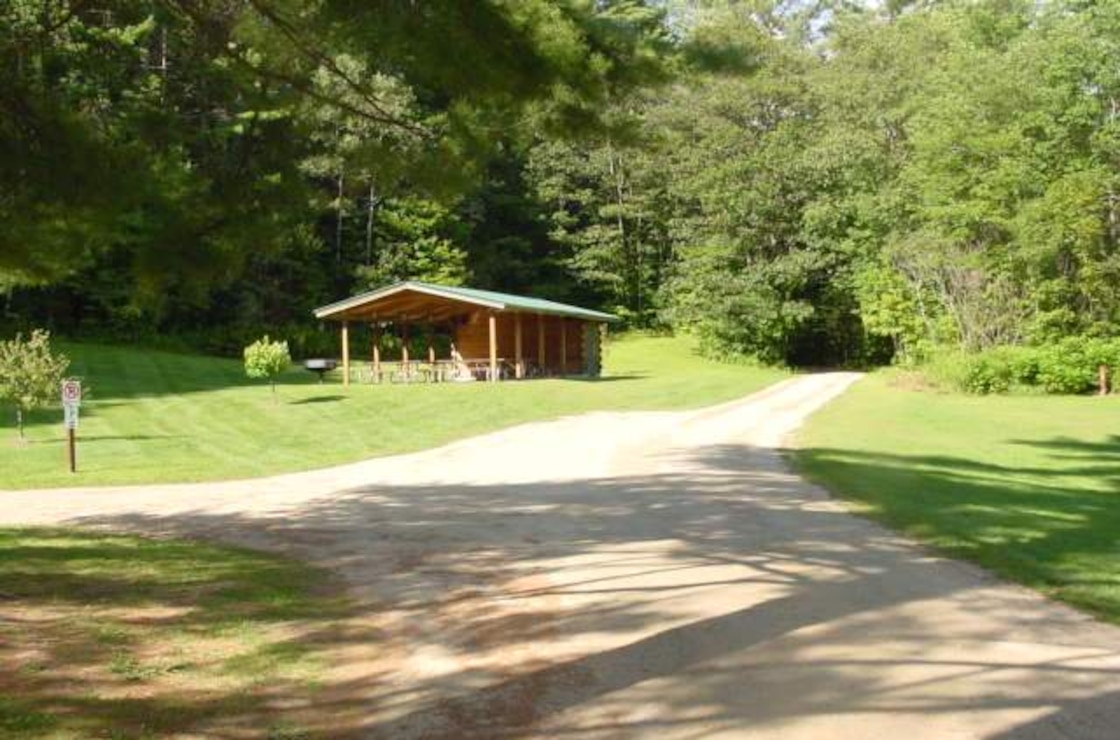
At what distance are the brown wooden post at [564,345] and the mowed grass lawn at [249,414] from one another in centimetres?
287

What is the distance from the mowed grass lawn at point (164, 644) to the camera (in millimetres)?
4309

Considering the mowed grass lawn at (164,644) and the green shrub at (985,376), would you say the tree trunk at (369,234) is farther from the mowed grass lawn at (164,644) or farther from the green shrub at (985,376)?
the mowed grass lawn at (164,644)

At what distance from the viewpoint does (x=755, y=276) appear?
145 ft

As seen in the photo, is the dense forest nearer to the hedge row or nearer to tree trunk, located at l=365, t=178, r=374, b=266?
tree trunk, located at l=365, t=178, r=374, b=266

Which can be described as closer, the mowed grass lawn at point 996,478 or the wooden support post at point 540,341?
the mowed grass lawn at point 996,478

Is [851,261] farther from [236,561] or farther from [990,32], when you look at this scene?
[236,561]

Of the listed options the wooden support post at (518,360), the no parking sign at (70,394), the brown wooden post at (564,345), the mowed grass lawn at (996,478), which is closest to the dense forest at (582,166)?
the no parking sign at (70,394)

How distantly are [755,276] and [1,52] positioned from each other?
3952 centimetres

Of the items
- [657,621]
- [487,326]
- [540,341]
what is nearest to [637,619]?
[657,621]

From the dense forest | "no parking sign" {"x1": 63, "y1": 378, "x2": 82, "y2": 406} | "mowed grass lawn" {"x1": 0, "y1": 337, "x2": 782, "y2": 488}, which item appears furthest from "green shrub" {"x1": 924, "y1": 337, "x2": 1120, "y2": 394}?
"no parking sign" {"x1": 63, "y1": 378, "x2": 82, "y2": 406}

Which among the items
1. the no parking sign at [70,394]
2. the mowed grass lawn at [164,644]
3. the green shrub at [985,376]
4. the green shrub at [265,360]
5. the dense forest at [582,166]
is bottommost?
the mowed grass lawn at [164,644]

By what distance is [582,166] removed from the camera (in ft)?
175

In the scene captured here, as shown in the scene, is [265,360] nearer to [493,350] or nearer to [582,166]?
[493,350]

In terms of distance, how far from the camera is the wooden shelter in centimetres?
3027
